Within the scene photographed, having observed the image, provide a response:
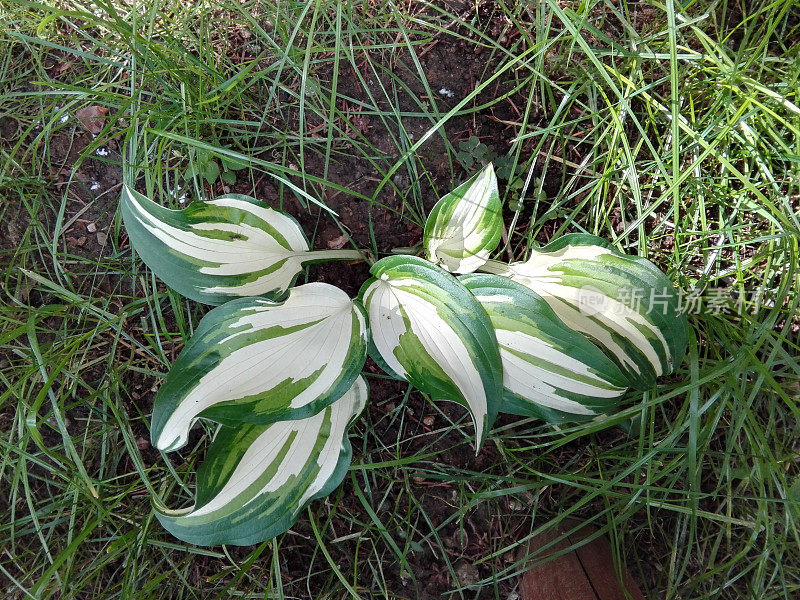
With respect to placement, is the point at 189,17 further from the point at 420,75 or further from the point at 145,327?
the point at 145,327

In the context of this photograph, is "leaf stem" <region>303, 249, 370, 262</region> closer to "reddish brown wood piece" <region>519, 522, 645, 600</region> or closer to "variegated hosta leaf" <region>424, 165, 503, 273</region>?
"variegated hosta leaf" <region>424, 165, 503, 273</region>

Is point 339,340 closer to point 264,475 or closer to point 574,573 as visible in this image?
point 264,475

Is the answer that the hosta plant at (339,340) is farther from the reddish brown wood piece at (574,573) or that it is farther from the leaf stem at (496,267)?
the reddish brown wood piece at (574,573)

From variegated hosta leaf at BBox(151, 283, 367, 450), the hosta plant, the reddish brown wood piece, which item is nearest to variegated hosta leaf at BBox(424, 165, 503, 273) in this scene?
the hosta plant

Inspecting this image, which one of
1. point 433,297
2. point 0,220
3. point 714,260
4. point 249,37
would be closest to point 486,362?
point 433,297

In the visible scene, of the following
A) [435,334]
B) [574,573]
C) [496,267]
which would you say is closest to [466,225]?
[496,267]

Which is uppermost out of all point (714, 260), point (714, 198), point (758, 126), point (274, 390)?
point (758, 126)

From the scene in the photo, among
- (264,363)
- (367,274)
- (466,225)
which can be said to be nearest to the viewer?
(264,363)
